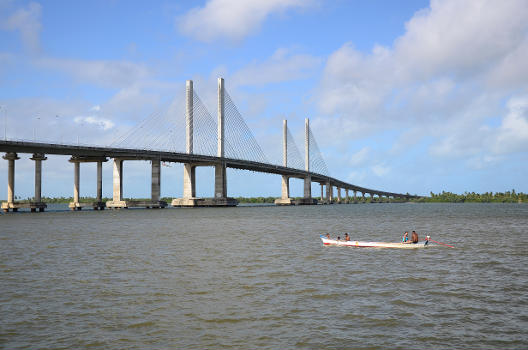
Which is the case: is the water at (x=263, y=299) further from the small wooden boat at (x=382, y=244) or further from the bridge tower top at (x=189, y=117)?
the bridge tower top at (x=189, y=117)

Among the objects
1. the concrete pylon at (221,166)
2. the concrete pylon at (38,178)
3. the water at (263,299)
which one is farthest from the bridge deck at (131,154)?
the water at (263,299)

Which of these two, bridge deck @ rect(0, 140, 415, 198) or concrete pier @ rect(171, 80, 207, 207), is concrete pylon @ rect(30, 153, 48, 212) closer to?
bridge deck @ rect(0, 140, 415, 198)

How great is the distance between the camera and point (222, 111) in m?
117

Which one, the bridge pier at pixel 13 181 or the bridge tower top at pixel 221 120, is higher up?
the bridge tower top at pixel 221 120

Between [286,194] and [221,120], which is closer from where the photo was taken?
[221,120]

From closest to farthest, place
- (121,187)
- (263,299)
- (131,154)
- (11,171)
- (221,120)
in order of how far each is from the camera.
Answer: (263,299)
(11,171)
(131,154)
(121,187)
(221,120)

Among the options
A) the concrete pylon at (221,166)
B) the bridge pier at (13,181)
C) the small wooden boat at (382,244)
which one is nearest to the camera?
the small wooden boat at (382,244)

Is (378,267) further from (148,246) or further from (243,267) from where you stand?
(148,246)

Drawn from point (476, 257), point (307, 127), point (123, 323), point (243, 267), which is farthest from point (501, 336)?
point (307, 127)

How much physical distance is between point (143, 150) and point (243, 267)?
271ft

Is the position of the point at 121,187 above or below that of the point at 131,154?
below

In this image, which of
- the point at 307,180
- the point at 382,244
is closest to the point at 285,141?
the point at 307,180

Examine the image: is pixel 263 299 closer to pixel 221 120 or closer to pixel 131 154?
pixel 131 154

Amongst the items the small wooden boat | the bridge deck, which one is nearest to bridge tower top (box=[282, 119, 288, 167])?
the bridge deck
